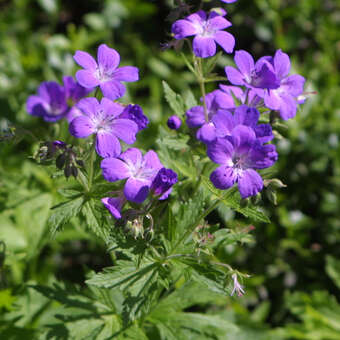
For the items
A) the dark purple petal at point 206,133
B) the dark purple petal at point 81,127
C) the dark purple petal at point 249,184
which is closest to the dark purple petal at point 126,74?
the dark purple petal at point 81,127

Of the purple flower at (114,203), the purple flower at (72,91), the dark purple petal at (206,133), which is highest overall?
the dark purple petal at (206,133)

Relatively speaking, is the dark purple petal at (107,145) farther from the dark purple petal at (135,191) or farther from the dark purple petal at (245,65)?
the dark purple petal at (245,65)

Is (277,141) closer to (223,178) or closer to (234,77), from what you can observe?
(234,77)

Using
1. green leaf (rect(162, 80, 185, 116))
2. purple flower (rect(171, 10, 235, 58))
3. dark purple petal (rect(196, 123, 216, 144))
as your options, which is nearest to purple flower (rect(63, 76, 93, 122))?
green leaf (rect(162, 80, 185, 116))

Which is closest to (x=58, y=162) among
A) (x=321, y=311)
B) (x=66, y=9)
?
(x=321, y=311)

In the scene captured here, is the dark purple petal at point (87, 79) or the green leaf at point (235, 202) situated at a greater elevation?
the dark purple petal at point (87, 79)

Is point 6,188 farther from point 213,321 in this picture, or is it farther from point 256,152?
point 256,152

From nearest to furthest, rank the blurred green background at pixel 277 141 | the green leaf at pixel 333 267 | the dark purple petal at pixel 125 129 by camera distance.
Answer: the dark purple petal at pixel 125 129
the blurred green background at pixel 277 141
the green leaf at pixel 333 267
